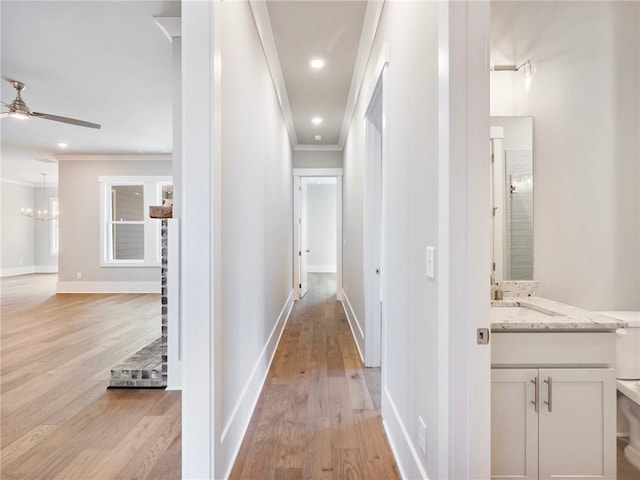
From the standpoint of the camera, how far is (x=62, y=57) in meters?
3.08

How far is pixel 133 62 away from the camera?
320 cm

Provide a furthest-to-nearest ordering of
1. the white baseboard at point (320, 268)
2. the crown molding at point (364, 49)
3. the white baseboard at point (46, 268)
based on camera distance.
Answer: the white baseboard at point (320, 268) < the white baseboard at point (46, 268) < the crown molding at point (364, 49)

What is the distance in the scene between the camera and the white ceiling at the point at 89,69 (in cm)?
248

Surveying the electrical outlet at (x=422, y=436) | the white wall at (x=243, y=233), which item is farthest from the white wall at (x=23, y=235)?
the electrical outlet at (x=422, y=436)

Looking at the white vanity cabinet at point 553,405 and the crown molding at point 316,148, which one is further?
the crown molding at point 316,148

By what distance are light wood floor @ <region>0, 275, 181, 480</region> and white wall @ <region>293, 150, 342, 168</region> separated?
3.42 m

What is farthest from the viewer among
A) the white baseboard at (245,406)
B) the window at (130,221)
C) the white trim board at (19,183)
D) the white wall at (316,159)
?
the white trim board at (19,183)

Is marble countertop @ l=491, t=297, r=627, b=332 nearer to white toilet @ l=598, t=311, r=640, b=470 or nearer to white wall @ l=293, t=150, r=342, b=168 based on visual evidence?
white toilet @ l=598, t=311, r=640, b=470

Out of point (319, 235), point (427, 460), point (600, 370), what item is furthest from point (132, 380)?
point (319, 235)

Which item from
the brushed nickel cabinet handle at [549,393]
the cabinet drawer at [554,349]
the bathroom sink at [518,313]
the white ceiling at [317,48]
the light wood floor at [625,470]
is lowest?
the light wood floor at [625,470]

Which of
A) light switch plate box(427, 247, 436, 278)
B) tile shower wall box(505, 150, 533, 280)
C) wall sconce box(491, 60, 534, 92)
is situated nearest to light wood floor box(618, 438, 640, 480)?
tile shower wall box(505, 150, 533, 280)

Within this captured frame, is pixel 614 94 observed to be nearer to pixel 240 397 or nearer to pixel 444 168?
pixel 444 168

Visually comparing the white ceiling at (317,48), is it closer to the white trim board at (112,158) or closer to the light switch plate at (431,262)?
the light switch plate at (431,262)

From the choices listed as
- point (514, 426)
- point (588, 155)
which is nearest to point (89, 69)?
point (588, 155)
